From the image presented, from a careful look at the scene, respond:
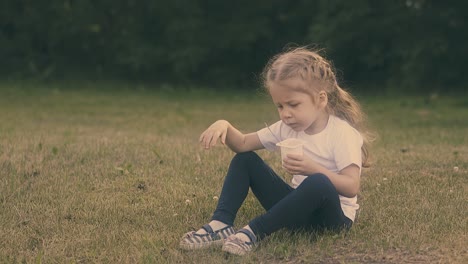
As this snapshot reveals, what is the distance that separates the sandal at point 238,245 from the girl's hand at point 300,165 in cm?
44

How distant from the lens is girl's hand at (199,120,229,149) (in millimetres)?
4406

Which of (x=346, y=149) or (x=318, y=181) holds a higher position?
(x=346, y=149)

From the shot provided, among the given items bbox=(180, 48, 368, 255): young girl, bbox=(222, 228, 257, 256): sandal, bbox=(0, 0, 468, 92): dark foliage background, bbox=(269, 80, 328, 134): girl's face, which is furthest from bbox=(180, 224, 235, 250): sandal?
bbox=(0, 0, 468, 92): dark foliage background

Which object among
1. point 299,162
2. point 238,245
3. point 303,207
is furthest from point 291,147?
point 238,245

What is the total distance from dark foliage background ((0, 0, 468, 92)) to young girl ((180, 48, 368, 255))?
13.5 m

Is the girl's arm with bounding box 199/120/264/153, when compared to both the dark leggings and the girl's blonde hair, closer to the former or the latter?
the dark leggings

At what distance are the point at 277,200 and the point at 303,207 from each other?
443 millimetres

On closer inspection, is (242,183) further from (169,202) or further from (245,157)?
(169,202)

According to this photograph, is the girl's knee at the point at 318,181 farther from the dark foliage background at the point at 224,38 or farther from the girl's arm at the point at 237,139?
the dark foliage background at the point at 224,38

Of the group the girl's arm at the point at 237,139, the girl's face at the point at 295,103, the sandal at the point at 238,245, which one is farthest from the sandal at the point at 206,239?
the girl's face at the point at 295,103

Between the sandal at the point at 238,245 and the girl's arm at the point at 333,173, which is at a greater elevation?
the girl's arm at the point at 333,173

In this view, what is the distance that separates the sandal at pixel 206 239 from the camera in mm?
4375

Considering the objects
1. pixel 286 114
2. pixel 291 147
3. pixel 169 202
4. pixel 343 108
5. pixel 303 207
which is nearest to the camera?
pixel 291 147

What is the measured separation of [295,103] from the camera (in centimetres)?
440
